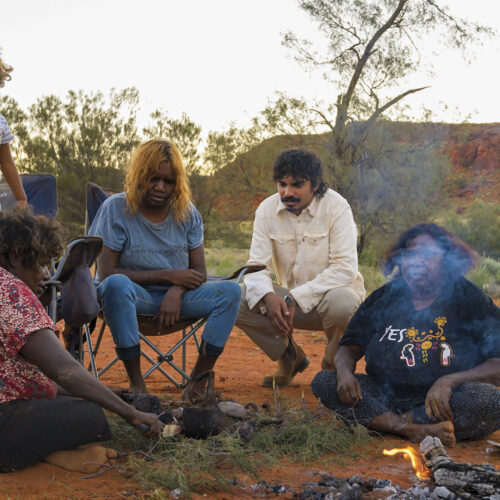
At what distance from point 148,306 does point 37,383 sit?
132 cm

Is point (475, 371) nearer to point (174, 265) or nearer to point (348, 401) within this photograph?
point (348, 401)

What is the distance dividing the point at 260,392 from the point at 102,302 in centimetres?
145

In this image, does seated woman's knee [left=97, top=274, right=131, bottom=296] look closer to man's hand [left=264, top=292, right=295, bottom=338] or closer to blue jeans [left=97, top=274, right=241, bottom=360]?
blue jeans [left=97, top=274, right=241, bottom=360]

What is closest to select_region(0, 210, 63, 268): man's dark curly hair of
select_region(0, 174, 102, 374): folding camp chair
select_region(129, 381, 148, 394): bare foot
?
select_region(0, 174, 102, 374): folding camp chair

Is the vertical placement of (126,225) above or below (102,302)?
above

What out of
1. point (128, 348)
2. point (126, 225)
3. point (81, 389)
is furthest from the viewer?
point (126, 225)

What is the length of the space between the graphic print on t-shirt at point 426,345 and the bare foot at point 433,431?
32 centimetres

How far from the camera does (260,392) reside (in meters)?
4.90

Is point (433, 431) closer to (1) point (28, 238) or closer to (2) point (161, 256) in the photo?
(2) point (161, 256)

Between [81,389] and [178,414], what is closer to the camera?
[81,389]

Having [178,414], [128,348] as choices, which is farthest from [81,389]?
[128,348]

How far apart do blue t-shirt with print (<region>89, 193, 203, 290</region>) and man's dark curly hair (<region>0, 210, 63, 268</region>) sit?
133 cm

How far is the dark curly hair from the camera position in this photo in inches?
145

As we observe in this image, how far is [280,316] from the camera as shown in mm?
4543
